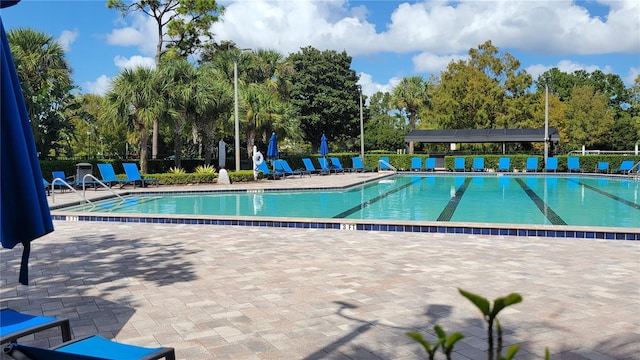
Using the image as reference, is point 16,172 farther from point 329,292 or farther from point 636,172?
point 636,172

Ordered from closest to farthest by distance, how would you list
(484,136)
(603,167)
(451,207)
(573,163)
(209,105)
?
(451,207) < (209,105) < (603,167) < (573,163) < (484,136)

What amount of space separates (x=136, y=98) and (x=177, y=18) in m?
10.1

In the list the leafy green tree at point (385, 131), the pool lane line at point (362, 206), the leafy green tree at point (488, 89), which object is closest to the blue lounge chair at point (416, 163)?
the leafy green tree at point (488, 89)

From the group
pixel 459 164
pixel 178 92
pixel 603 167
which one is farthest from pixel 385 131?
pixel 178 92

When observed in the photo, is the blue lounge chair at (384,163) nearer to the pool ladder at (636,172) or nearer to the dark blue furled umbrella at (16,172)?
the pool ladder at (636,172)

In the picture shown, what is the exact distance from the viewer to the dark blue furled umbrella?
2.51 meters

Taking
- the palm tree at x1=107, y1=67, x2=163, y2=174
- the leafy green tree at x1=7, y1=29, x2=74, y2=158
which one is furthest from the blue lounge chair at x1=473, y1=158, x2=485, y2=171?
the leafy green tree at x1=7, y1=29, x2=74, y2=158

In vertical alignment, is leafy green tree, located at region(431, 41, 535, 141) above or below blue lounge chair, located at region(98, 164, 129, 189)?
above

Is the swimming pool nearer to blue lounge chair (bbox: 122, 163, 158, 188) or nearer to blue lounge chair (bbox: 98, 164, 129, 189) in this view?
blue lounge chair (bbox: 122, 163, 158, 188)

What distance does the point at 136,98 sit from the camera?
67.6ft

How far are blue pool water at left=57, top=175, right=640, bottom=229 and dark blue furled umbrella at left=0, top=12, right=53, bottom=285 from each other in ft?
28.9

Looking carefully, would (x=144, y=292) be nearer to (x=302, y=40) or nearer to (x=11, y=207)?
(x=11, y=207)

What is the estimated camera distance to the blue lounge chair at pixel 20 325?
2582 millimetres

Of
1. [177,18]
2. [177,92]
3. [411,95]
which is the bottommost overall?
[177,92]
